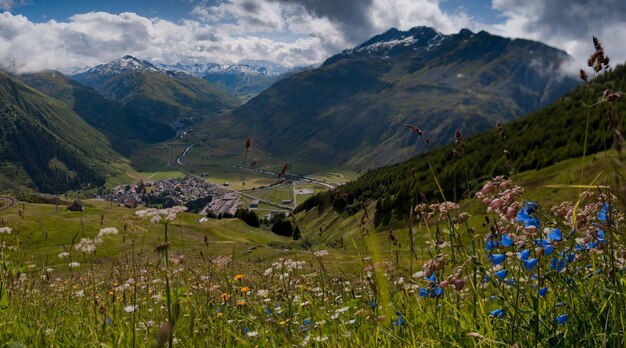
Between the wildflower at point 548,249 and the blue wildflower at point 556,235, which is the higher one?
the blue wildflower at point 556,235

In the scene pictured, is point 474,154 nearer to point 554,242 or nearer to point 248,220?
point 248,220

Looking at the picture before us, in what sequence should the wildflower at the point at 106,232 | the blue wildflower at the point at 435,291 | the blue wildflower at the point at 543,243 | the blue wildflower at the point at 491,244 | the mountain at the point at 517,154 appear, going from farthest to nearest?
the mountain at the point at 517,154
the blue wildflower at the point at 491,244
the blue wildflower at the point at 435,291
the wildflower at the point at 106,232
the blue wildflower at the point at 543,243

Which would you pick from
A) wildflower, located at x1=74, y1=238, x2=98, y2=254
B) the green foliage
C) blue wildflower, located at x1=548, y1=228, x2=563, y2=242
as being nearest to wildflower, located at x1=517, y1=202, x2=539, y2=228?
blue wildflower, located at x1=548, y1=228, x2=563, y2=242

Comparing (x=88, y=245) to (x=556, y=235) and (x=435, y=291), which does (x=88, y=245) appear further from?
(x=556, y=235)

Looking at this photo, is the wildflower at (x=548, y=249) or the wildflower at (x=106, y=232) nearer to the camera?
the wildflower at (x=548, y=249)

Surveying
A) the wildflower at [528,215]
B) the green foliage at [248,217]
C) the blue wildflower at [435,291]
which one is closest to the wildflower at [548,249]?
the wildflower at [528,215]

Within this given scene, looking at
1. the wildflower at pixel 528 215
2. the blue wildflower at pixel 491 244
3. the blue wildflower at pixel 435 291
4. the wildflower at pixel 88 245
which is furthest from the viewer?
the blue wildflower at pixel 491 244

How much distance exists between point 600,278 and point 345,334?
241 cm

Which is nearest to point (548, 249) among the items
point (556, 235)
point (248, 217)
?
point (556, 235)

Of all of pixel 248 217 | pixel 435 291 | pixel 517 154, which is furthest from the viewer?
pixel 248 217

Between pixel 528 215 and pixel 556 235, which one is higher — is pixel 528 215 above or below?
above

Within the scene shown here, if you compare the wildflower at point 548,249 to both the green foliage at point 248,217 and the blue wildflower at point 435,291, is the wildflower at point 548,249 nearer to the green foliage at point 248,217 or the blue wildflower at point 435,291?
the blue wildflower at point 435,291

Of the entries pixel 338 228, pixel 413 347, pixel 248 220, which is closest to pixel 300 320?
pixel 413 347

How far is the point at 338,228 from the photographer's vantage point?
114688 millimetres
